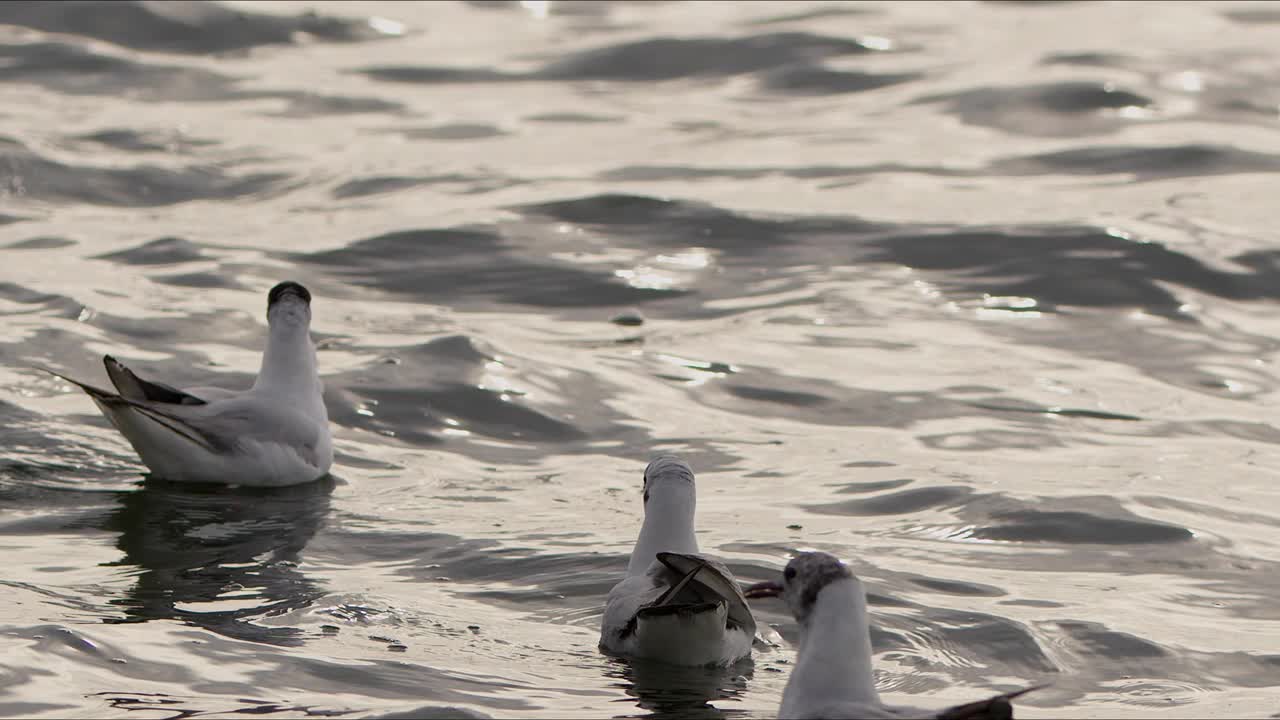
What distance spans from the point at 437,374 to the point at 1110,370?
Result: 5.04 m

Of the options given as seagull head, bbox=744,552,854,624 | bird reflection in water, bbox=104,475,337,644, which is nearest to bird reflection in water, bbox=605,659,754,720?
seagull head, bbox=744,552,854,624

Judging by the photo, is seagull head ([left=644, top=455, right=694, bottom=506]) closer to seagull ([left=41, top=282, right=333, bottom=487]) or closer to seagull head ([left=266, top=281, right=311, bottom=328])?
seagull ([left=41, top=282, right=333, bottom=487])

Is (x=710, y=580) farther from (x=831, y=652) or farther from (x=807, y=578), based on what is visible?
(x=831, y=652)

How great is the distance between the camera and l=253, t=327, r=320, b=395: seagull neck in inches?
502

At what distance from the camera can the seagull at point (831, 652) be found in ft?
22.9

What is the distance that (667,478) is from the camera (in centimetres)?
955

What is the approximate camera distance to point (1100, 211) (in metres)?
19.3

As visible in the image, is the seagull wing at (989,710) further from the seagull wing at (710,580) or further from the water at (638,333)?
the seagull wing at (710,580)

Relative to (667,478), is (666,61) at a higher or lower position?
higher

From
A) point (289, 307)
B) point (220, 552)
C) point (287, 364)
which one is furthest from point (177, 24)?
point (220, 552)

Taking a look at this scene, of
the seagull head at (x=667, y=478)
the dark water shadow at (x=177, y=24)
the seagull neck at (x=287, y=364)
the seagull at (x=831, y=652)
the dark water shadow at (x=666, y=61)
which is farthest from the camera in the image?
the dark water shadow at (x=177, y=24)

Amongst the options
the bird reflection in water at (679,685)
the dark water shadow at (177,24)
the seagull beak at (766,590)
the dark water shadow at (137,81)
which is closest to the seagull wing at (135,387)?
the bird reflection in water at (679,685)

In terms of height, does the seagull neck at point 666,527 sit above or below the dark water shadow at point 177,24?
below

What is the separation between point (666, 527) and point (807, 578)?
2.08 m
